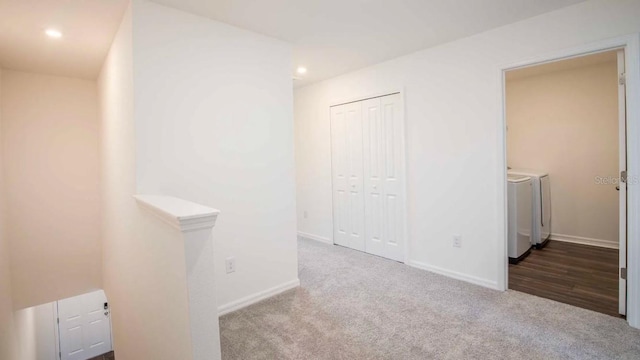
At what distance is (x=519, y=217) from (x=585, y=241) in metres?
1.52

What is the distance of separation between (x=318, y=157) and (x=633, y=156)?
320 centimetres

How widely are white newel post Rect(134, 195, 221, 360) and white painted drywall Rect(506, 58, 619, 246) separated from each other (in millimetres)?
4840

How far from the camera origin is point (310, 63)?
3521 mm

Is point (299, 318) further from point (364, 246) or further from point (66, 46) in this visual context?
point (66, 46)

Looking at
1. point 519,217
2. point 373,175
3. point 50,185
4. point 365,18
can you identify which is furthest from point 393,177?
point 50,185

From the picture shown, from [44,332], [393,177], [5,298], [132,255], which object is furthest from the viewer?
[44,332]

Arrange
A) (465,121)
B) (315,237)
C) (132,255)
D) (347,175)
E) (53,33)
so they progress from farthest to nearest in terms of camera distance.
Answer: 1. (315,237)
2. (347,175)
3. (465,121)
4. (53,33)
5. (132,255)

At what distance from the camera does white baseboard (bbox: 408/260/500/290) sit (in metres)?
2.79

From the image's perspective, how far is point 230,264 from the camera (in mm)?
2500

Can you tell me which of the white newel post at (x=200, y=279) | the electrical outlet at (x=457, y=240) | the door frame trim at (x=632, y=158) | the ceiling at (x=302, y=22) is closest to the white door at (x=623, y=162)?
the door frame trim at (x=632, y=158)

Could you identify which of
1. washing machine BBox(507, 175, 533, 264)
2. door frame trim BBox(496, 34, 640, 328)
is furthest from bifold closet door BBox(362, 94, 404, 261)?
door frame trim BBox(496, 34, 640, 328)

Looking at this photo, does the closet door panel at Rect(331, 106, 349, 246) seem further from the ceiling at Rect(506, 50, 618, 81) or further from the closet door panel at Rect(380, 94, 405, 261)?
the ceiling at Rect(506, 50, 618, 81)

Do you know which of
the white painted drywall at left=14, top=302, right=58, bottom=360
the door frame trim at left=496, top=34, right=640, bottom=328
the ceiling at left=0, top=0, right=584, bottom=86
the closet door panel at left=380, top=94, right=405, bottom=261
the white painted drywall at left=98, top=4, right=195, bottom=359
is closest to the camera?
the white painted drywall at left=98, top=4, right=195, bottom=359

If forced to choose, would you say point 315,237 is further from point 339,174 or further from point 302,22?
point 302,22
